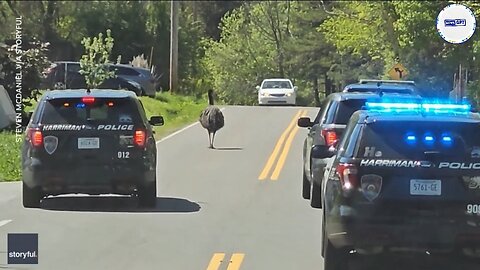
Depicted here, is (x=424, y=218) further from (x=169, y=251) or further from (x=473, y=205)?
(x=169, y=251)

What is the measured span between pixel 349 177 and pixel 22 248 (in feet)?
14.7

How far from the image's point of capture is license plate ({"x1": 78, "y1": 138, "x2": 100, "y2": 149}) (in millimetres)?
15070

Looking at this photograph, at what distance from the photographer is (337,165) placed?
9.72 metres

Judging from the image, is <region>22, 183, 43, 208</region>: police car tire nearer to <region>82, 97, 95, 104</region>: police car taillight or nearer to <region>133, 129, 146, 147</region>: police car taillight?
<region>82, 97, 95, 104</region>: police car taillight

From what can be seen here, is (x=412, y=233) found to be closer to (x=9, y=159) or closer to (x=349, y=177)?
(x=349, y=177)

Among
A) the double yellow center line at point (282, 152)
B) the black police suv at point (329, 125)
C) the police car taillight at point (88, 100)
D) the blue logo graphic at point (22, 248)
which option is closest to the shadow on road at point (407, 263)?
the blue logo graphic at point (22, 248)

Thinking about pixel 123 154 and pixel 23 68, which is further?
pixel 23 68

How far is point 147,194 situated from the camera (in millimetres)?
15555

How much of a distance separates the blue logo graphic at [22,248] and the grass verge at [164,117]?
294 inches

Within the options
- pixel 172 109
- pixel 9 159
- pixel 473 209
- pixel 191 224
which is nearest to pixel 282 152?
pixel 9 159

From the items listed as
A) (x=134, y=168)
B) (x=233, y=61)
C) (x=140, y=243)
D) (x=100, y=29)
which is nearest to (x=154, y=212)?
(x=134, y=168)

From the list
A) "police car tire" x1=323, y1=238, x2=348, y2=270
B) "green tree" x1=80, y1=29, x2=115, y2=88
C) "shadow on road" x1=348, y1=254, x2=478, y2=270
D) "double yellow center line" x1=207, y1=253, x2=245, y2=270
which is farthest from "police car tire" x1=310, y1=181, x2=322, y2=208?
"green tree" x1=80, y1=29, x2=115, y2=88

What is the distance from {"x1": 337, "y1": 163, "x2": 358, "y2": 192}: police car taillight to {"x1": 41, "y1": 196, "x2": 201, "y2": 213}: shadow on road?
20.2ft

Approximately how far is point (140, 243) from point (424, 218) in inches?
165
